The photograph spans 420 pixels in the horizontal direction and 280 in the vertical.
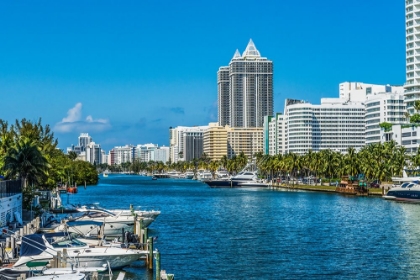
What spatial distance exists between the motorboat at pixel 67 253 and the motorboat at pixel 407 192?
88.2 metres

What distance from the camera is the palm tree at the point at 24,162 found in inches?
3214

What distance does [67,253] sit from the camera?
45.2 meters

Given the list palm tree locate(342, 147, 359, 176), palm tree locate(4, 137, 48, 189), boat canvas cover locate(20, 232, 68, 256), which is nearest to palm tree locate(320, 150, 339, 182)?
palm tree locate(342, 147, 359, 176)

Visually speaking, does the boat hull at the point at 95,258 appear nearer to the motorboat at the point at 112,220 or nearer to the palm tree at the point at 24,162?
Answer: the motorboat at the point at 112,220

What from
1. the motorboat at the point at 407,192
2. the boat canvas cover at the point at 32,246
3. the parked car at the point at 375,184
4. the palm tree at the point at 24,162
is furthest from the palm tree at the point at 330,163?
the boat canvas cover at the point at 32,246

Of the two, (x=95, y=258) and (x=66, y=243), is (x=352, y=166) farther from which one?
(x=95, y=258)

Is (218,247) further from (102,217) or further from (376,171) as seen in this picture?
(376,171)

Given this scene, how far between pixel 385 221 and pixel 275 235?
70.2 ft

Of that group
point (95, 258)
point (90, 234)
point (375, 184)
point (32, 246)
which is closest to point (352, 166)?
point (375, 184)

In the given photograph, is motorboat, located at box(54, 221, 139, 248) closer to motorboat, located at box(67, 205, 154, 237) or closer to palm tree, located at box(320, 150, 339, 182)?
motorboat, located at box(67, 205, 154, 237)

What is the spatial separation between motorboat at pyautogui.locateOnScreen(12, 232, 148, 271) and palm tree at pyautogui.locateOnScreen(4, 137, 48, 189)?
3509cm

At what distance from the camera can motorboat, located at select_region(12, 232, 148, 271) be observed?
1734 inches

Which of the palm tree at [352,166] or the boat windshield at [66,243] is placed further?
the palm tree at [352,166]

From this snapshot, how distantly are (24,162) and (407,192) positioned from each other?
241ft
